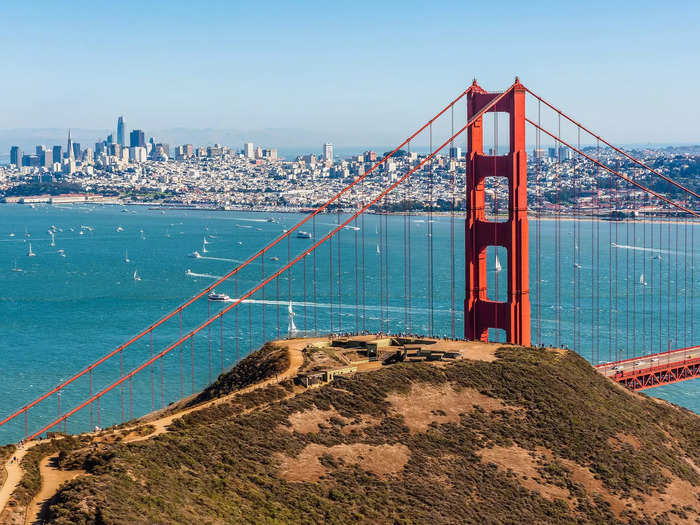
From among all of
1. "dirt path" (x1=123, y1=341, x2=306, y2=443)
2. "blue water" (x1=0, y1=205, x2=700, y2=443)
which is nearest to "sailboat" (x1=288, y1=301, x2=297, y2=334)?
"blue water" (x1=0, y1=205, x2=700, y2=443)

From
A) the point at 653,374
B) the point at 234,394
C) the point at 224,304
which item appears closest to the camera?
the point at 234,394

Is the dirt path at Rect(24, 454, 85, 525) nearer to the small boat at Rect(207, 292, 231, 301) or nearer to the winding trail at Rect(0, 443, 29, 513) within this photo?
the winding trail at Rect(0, 443, 29, 513)

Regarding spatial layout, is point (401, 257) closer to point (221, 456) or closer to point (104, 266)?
point (104, 266)

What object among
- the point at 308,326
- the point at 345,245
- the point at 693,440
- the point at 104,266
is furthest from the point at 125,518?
the point at 345,245

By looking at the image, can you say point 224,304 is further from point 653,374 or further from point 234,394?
point 234,394

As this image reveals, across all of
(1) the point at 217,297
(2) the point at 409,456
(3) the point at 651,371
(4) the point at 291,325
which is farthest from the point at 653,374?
(1) the point at 217,297

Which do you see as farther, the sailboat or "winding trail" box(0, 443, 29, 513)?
the sailboat
